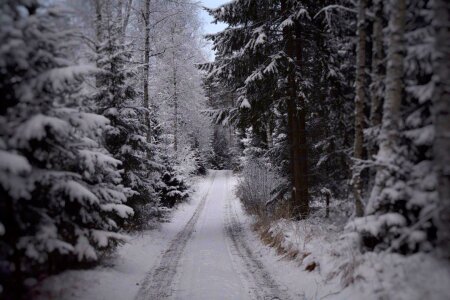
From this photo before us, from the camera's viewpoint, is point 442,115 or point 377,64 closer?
point 442,115

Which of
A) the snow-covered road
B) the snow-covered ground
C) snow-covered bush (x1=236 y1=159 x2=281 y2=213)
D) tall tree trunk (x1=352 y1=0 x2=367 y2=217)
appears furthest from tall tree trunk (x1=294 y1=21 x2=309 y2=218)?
tall tree trunk (x1=352 y1=0 x2=367 y2=217)

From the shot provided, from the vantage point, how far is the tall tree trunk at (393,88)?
5.10 m

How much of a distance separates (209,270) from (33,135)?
5541mm

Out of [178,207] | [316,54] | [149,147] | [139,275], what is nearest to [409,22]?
[316,54]

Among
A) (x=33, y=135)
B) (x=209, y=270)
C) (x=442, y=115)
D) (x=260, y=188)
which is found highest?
(x=442, y=115)

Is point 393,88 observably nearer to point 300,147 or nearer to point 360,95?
point 360,95

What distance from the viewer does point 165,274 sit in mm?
8047

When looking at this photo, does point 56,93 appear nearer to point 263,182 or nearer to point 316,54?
point 316,54

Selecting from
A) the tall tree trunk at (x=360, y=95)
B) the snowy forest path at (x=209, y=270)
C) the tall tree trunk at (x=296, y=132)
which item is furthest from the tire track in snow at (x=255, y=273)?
the tall tree trunk at (x=360, y=95)

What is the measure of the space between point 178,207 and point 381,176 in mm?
15785

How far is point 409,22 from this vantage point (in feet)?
18.5

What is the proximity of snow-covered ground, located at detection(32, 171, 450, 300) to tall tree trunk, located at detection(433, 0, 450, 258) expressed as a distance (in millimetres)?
879

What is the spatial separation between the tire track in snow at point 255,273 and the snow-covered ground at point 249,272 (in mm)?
21

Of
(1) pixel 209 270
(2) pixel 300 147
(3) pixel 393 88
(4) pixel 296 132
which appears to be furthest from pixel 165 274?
(3) pixel 393 88
